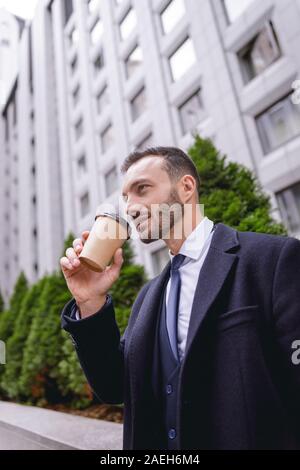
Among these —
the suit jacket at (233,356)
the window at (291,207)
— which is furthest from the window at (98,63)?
the suit jacket at (233,356)

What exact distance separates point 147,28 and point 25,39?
81.0 feet

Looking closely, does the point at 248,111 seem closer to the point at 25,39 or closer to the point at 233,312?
the point at 233,312

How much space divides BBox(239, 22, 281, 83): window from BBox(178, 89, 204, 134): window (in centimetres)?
195

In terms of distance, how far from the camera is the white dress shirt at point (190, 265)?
4.36ft

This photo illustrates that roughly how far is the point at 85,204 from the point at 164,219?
60.0 ft

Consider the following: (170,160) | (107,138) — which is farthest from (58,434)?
(107,138)

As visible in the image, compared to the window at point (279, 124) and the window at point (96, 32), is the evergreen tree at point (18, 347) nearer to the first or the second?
the window at point (279, 124)

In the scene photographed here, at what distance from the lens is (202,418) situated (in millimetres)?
1095

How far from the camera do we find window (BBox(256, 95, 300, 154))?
894 cm

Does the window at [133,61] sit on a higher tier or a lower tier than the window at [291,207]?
higher

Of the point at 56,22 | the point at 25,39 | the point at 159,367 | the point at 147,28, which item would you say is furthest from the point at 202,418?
the point at 25,39

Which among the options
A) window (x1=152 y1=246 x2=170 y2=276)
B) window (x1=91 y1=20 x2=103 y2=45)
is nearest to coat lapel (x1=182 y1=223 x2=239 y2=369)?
window (x1=152 y1=246 x2=170 y2=276)

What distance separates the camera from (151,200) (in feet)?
4.47

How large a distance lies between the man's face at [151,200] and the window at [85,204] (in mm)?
17403
